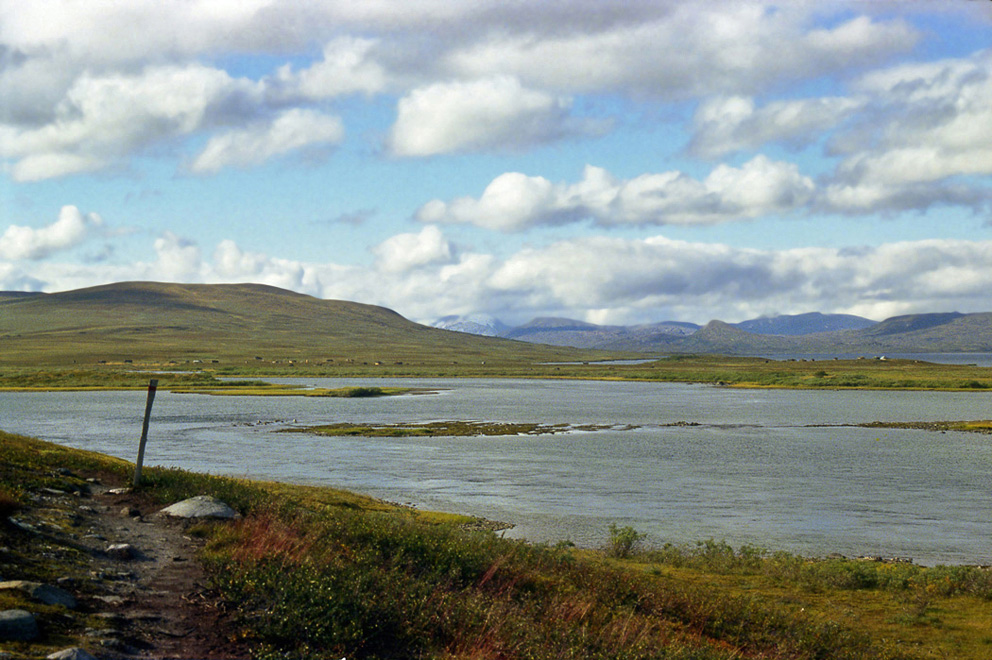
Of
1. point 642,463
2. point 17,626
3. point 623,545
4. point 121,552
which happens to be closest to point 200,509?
point 121,552

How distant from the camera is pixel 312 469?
163 ft

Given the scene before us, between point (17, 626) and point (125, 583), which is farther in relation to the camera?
point (125, 583)

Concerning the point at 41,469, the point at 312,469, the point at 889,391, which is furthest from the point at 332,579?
the point at 889,391

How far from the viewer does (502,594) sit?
15695 millimetres

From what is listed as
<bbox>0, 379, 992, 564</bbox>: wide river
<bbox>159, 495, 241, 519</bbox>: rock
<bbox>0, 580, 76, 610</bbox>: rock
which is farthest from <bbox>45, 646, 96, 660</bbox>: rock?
<bbox>0, 379, 992, 564</bbox>: wide river

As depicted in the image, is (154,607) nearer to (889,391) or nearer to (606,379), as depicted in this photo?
(889,391)

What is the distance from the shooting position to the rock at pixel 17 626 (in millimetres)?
9969

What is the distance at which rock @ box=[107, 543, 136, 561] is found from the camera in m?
14.8

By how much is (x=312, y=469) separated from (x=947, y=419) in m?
65.0

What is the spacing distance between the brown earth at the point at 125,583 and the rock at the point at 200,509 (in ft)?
0.86

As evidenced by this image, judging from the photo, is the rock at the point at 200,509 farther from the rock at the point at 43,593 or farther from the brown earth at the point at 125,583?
the rock at the point at 43,593

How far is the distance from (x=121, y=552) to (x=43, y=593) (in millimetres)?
3260

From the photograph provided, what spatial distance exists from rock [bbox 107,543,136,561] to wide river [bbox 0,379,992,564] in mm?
18093

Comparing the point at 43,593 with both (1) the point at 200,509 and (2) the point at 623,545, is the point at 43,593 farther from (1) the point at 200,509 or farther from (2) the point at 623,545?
(2) the point at 623,545
